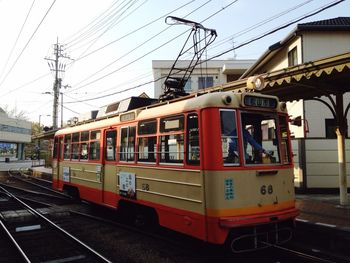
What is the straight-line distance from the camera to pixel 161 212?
25.4ft

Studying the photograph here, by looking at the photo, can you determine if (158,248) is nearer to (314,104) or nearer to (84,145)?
(84,145)

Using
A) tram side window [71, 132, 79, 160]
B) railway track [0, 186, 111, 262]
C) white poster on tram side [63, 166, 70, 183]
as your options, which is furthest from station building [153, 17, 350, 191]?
railway track [0, 186, 111, 262]

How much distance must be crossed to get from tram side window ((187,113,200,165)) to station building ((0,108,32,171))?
59691mm

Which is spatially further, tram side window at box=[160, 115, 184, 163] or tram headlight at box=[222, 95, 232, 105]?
tram side window at box=[160, 115, 184, 163]

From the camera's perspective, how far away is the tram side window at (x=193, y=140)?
6820mm

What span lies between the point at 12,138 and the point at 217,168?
218 ft

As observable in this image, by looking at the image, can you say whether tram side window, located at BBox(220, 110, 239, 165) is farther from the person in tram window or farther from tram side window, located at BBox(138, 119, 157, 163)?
tram side window, located at BBox(138, 119, 157, 163)

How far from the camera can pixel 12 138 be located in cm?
6662

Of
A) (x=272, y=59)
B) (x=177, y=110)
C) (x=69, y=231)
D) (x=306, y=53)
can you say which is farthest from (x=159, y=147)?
(x=272, y=59)

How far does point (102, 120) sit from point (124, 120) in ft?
5.78

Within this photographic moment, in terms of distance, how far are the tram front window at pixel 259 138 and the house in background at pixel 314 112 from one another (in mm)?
7171

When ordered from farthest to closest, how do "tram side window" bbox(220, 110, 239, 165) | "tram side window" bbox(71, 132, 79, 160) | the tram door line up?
the tram door → "tram side window" bbox(71, 132, 79, 160) → "tram side window" bbox(220, 110, 239, 165)

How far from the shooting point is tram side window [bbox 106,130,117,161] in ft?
32.9

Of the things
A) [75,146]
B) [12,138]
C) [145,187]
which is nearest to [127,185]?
[145,187]
